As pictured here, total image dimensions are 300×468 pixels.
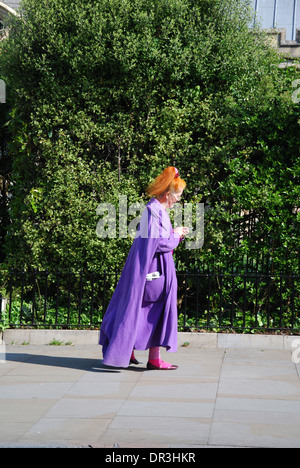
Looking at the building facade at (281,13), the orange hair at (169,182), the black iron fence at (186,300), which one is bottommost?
the black iron fence at (186,300)

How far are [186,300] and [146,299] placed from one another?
214 cm

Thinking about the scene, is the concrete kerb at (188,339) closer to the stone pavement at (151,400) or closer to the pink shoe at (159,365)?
the stone pavement at (151,400)

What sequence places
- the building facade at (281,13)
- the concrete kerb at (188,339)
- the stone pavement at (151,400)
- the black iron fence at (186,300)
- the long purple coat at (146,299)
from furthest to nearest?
the building facade at (281,13) → the black iron fence at (186,300) → the concrete kerb at (188,339) → the long purple coat at (146,299) → the stone pavement at (151,400)

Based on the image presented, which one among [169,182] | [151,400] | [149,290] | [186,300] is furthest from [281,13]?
[151,400]

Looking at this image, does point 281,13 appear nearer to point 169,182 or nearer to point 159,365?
point 169,182

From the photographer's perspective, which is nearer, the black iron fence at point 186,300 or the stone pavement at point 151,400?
the stone pavement at point 151,400

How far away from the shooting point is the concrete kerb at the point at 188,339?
787cm

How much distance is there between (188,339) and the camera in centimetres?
796

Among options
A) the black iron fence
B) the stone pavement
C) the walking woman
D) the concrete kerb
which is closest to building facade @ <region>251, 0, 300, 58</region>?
the black iron fence

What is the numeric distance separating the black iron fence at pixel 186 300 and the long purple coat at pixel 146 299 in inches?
63.3

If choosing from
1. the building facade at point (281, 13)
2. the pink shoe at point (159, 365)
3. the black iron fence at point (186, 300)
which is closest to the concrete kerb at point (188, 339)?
the black iron fence at point (186, 300)

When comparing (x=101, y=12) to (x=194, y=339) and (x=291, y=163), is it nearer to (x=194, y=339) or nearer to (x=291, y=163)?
(x=291, y=163)

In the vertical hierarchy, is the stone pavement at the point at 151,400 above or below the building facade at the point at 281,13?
below

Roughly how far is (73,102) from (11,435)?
5.38m
